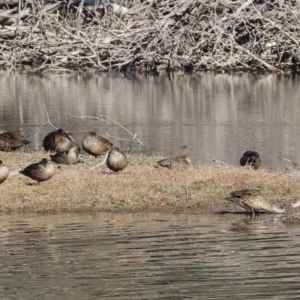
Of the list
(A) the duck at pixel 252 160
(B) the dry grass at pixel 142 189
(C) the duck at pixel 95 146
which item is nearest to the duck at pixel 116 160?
(B) the dry grass at pixel 142 189

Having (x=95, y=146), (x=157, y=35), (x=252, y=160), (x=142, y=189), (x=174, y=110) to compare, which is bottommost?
(x=174, y=110)

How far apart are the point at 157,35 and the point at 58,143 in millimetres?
18455

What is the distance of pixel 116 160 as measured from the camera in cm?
1513

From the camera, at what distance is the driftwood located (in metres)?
36.1

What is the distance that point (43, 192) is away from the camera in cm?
1417

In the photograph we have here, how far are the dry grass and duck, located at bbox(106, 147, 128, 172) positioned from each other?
134 millimetres

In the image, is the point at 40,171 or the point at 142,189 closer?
the point at 142,189

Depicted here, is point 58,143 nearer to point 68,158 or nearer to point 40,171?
point 68,158

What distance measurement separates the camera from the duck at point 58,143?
701 inches

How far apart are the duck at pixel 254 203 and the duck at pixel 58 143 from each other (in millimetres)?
5230

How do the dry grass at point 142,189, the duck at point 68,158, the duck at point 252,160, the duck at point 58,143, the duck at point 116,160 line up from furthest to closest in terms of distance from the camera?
the duck at point 58,143
the duck at point 252,160
the duck at point 68,158
the duck at point 116,160
the dry grass at point 142,189

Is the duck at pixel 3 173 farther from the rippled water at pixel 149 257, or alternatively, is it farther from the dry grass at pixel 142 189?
the rippled water at pixel 149 257

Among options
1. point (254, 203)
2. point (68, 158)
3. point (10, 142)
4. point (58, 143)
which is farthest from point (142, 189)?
point (10, 142)

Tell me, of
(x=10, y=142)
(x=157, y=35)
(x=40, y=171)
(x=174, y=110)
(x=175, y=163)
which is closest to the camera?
Answer: (x=40, y=171)
